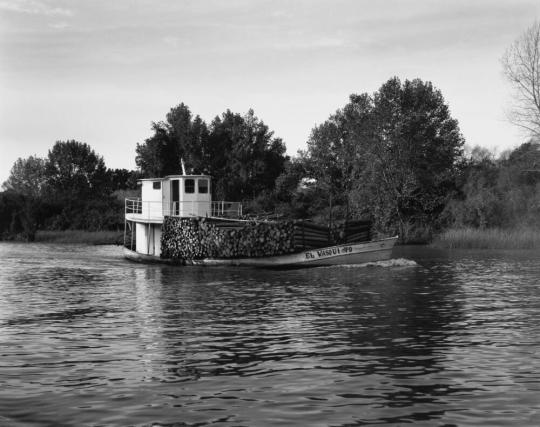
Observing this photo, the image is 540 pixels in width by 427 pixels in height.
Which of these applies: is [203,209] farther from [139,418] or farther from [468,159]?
[468,159]

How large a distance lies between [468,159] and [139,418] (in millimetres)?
71953

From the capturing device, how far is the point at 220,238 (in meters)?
42.0

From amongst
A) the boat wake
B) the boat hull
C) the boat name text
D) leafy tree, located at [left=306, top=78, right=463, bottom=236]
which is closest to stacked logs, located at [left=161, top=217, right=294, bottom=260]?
the boat hull

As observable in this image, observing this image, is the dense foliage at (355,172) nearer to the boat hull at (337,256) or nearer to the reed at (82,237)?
the reed at (82,237)

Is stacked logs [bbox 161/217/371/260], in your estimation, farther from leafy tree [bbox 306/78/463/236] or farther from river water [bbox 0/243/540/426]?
leafy tree [bbox 306/78/463/236]

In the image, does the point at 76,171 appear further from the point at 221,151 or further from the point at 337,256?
the point at 337,256

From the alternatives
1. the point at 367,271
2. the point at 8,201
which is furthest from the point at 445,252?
the point at 8,201

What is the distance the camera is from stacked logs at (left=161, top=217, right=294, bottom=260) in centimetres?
3969

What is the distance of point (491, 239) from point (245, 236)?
23.2 metres

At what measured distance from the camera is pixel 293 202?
81312mm

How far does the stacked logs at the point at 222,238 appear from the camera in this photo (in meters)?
39.7

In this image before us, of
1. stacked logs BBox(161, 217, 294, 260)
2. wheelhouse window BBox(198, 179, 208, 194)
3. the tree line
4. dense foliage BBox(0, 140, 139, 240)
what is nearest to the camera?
stacked logs BBox(161, 217, 294, 260)

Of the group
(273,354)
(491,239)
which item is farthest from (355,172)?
(273,354)

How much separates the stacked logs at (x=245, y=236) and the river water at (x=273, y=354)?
8.87 meters
